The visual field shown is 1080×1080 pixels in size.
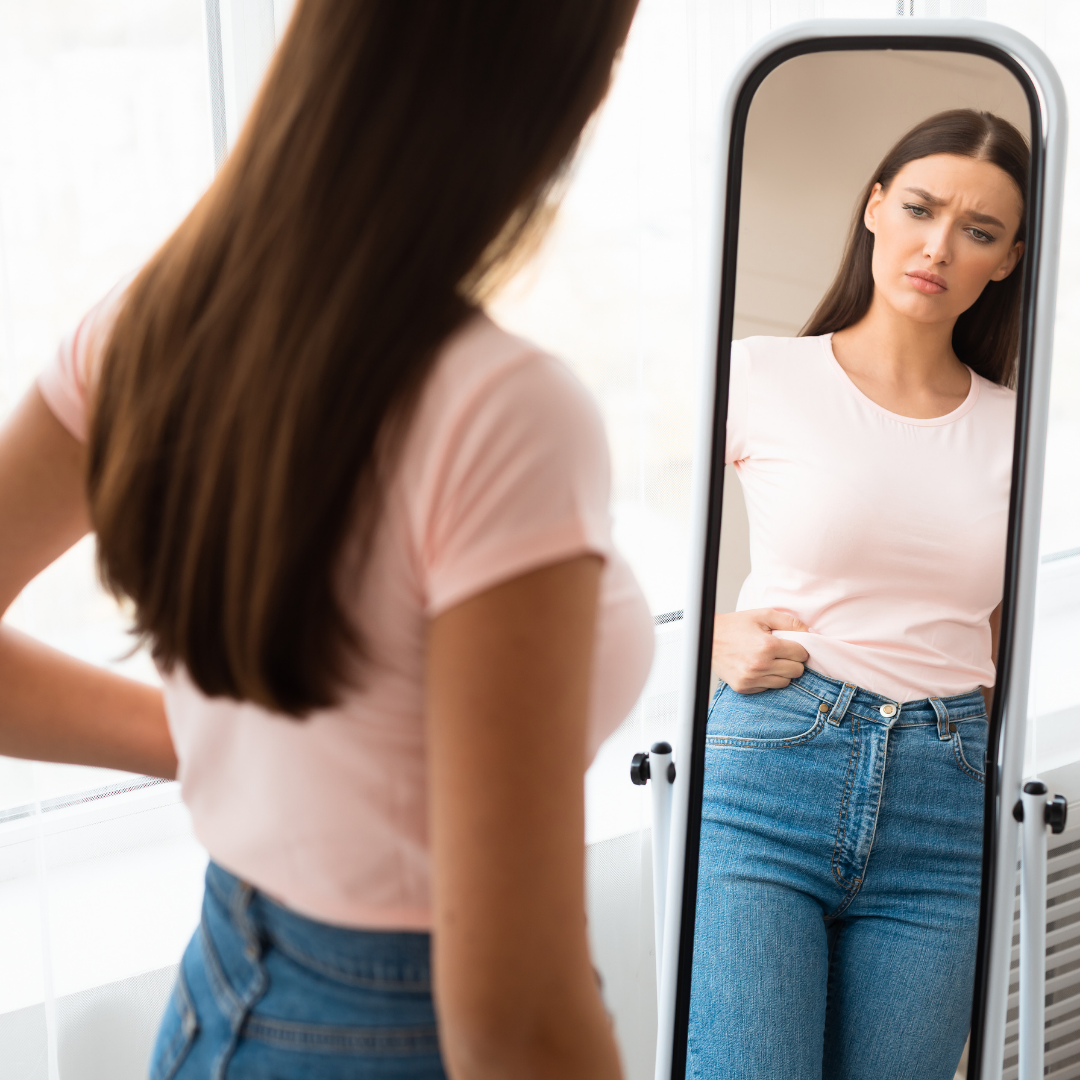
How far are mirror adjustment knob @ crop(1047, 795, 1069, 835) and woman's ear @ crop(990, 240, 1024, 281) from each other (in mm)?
532

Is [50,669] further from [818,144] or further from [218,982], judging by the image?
[818,144]

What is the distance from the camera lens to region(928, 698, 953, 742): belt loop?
1.06 m

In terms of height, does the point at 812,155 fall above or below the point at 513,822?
above

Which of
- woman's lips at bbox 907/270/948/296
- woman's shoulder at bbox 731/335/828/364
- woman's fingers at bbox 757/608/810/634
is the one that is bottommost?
woman's fingers at bbox 757/608/810/634

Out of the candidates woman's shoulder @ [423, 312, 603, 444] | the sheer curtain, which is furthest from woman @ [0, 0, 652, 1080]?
the sheer curtain

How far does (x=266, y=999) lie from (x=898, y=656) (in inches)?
28.9

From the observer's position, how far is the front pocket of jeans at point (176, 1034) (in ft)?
1.83

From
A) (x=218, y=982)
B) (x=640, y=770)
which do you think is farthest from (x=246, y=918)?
(x=640, y=770)

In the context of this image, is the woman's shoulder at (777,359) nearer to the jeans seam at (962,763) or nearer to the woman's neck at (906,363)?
the woman's neck at (906,363)

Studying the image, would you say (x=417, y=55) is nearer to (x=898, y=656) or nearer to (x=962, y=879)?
(x=898, y=656)

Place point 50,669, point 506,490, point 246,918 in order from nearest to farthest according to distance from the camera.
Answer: point 506,490 → point 246,918 → point 50,669

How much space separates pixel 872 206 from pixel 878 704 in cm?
51

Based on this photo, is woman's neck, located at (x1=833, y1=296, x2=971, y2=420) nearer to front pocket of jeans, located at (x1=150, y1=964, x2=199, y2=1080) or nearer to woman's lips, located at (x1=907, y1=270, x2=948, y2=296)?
woman's lips, located at (x1=907, y1=270, x2=948, y2=296)

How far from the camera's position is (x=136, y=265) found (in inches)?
44.4
